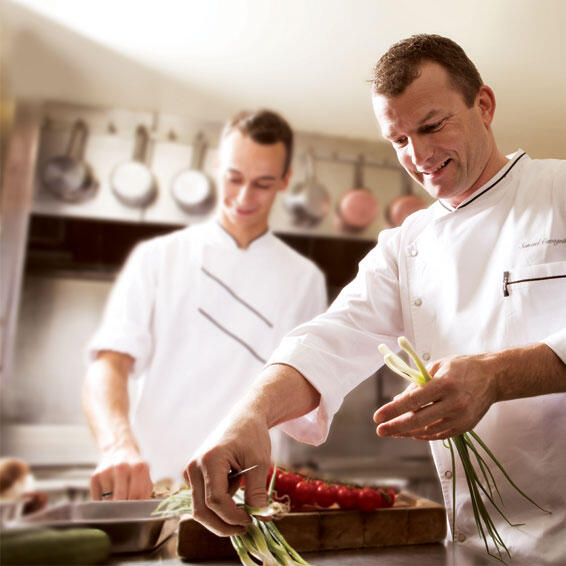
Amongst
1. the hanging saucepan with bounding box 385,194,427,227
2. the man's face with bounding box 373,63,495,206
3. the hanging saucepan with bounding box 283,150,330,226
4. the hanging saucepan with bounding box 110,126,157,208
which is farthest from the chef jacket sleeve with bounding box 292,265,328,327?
the hanging saucepan with bounding box 110,126,157,208

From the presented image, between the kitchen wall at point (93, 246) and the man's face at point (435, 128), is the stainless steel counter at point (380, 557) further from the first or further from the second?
the kitchen wall at point (93, 246)

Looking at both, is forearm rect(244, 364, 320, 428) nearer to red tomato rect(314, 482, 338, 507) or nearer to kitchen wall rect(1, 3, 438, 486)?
red tomato rect(314, 482, 338, 507)

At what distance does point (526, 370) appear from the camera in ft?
2.02

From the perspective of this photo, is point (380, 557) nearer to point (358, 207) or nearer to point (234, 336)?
point (234, 336)

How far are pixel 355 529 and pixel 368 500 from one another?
0.04 metres

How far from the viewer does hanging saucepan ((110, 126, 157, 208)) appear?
198 cm

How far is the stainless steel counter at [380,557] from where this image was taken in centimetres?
69

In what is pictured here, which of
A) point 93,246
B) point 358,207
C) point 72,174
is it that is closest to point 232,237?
point 358,207

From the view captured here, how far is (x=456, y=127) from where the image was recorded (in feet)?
2.21

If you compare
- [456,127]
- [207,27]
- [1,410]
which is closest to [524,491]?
[456,127]

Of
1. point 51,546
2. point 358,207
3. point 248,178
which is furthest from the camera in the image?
point 358,207

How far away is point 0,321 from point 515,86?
72.8 inches

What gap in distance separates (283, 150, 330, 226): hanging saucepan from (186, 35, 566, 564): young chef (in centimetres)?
126

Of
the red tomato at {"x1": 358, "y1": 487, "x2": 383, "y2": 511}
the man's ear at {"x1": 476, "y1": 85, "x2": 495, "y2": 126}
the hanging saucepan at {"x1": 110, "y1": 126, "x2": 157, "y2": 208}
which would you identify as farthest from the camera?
the hanging saucepan at {"x1": 110, "y1": 126, "x2": 157, "y2": 208}
